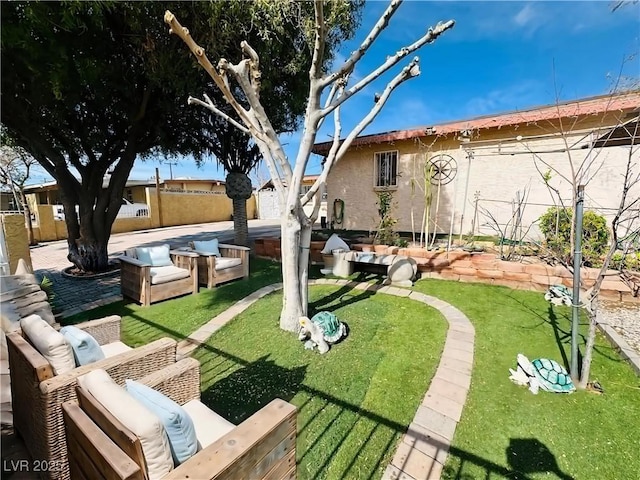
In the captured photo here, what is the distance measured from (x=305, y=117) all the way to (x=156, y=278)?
3.68 metres

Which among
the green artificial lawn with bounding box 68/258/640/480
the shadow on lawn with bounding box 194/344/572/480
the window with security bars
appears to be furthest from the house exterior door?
the shadow on lawn with bounding box 194/344/572/480

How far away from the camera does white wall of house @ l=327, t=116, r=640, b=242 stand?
24.1 feet

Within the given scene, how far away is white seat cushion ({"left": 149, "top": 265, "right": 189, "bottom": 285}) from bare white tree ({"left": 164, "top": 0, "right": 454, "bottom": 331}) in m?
2.51

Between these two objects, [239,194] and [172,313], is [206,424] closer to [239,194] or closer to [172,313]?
[172,313]

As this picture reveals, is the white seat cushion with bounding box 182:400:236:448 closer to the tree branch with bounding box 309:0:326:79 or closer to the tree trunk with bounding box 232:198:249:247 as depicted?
the tree branch with bounding box 309:0:326:79

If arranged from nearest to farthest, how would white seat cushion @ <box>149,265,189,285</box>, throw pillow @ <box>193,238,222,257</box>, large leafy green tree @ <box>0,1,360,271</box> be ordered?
large leafy green tree @ <box>0,1,360,271</box> < white seat cushion @ <box>149,265,189,285</box> < throw pillow @ <box>193,238,222,257</box>

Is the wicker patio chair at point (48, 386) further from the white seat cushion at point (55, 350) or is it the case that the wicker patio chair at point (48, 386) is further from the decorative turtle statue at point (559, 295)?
the decorative turtle statue at point (559, 295)

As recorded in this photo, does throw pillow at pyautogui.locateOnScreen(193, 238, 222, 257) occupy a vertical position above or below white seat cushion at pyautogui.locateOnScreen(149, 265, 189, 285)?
above

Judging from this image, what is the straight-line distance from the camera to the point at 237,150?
28.9 ft

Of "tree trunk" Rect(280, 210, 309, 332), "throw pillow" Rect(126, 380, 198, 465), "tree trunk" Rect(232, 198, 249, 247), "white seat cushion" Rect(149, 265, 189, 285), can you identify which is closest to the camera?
"throw pillow" Rect(126, 380, 198, 465)

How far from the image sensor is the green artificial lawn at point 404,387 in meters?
2.07

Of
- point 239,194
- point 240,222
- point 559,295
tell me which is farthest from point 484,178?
point 240,222

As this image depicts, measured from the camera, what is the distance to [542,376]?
2779mm

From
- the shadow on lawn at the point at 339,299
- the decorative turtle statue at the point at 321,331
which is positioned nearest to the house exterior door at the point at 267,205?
the shadow on lawn at the point at 339,299
